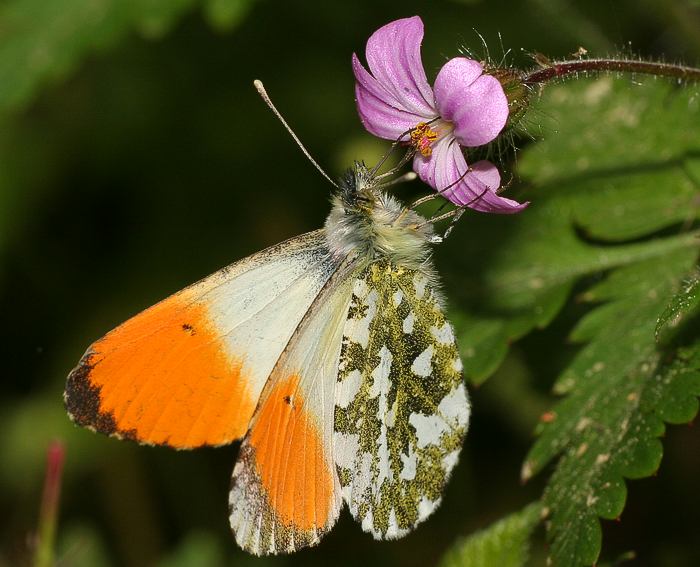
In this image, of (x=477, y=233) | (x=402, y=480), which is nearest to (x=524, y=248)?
(x=477, y=233)

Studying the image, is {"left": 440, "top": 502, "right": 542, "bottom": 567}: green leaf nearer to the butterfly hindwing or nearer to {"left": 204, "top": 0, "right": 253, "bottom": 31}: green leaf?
the butterfly hindwing

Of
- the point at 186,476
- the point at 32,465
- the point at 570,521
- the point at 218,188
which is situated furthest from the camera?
the point at 218,188

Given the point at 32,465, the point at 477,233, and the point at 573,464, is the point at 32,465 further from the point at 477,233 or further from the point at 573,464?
Answer: the point at 573,464

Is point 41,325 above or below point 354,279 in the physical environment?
below

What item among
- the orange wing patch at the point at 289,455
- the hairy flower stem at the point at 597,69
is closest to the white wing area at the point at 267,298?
the orange wing patch at the point at 289,455

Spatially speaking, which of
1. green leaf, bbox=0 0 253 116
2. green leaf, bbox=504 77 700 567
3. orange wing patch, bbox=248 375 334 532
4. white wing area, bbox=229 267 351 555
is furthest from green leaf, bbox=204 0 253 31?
orange wing patch, bbox=248 375 334 532

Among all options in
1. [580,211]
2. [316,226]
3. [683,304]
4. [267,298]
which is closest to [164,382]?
[267,298]

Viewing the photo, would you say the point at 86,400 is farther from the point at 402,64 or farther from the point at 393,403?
the point at 402,64
